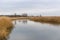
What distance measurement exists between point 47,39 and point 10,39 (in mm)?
3297

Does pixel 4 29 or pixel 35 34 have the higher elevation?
pixel 4 29

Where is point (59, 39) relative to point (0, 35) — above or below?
below

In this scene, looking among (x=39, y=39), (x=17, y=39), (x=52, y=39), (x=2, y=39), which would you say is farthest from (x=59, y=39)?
(x=2, y=39)

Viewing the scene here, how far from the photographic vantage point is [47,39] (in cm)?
1373

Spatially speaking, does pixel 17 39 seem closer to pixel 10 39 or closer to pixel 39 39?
pixel 10 39

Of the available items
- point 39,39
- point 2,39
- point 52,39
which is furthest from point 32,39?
point 2,39

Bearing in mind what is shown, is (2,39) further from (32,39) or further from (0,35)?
(32,39)

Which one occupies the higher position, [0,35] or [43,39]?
[0,35]

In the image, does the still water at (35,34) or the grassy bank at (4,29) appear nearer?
the grassy bank at (4,29)

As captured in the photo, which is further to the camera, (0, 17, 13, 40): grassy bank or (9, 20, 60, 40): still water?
(9, 20, 60, 40): still water

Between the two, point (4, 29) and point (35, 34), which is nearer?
point (4, 29)

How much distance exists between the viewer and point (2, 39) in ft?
38.7

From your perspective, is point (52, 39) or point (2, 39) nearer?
point (2, 39)

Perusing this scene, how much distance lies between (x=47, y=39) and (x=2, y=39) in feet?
13.6
